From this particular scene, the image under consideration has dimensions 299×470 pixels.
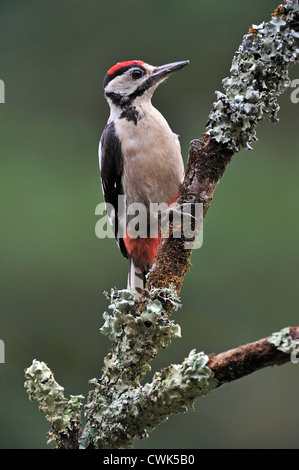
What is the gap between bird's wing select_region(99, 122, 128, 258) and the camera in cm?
296

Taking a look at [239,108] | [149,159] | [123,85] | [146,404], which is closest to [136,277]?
[149,159]

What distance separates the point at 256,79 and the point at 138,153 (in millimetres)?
1048

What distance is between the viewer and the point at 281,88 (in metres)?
1.92

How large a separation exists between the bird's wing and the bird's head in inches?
5.3

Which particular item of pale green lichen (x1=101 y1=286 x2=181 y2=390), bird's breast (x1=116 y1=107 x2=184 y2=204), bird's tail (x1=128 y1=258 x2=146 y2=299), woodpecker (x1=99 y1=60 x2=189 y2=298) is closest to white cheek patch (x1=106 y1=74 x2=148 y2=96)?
woodpecker (x1=99 y1=60 x2=189 y2=298)

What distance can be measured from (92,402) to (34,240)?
2861 millimetres

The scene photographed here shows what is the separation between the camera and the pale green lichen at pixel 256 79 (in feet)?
6.18

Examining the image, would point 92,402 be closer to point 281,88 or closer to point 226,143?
point 226,143

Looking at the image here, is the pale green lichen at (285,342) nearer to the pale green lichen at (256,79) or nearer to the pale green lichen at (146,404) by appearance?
the pale green lichen at (146,404)

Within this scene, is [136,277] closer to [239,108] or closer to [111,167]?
[111,167]

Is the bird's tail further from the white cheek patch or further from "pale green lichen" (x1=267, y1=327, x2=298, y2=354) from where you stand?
"pale green lichen" (x1=267, y1=327, x2=298, y2=354)

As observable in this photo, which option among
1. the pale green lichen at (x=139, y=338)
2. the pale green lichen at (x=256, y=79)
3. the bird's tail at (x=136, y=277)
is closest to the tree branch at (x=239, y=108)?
the pale green lichen at (x=256, y=79)

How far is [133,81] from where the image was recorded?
9.96 ft
